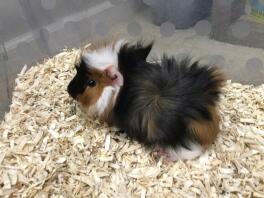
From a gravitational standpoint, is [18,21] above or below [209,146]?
above

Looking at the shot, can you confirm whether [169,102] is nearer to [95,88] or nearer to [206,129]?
[206,129]

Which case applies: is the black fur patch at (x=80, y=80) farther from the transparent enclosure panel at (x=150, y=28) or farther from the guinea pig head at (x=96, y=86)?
the transparent enclosure panel at (x=150, y=28)

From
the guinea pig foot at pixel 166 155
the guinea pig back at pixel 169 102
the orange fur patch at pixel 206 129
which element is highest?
the guinea pig back at pixel 169 102

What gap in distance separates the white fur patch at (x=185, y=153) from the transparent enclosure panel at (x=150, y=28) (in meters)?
0.62

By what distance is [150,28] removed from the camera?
6.63ft

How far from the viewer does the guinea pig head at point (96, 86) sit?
1.56 meters

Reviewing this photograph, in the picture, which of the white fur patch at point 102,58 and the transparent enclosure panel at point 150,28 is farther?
the transparent enclosure panel at point 150,28

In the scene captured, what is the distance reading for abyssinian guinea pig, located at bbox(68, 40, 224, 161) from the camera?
1.50 metres

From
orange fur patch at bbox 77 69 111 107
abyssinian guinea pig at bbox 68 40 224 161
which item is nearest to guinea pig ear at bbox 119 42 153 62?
abyssinian guinea pig at bbox 68 40 224 161

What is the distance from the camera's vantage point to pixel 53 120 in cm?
182

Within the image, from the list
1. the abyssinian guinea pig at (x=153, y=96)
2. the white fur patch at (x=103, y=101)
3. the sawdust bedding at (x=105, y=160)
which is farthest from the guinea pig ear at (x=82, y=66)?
the sawdust bedding at (x=105, y=160)

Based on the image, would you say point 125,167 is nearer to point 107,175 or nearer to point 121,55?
point 107,175

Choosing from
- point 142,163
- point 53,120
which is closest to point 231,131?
point 142,163

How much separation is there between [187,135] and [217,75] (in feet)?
0.91
